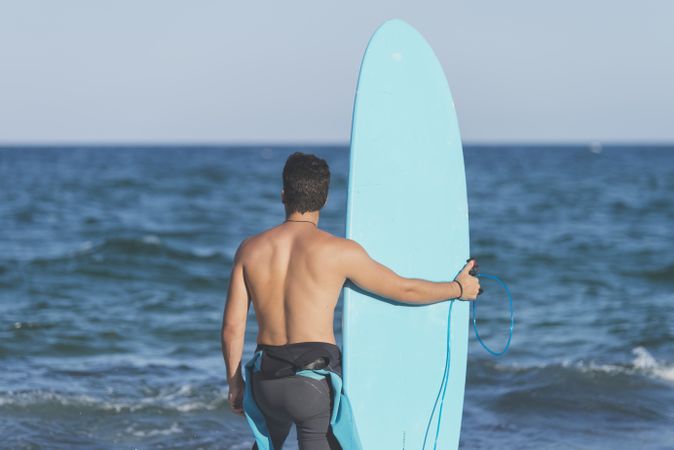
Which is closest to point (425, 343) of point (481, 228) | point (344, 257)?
point (344, 257)

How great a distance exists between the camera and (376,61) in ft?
12.9

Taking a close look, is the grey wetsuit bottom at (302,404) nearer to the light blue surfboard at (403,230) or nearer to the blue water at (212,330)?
the light blue surfboard at (403,230)

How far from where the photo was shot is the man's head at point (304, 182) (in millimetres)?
3055

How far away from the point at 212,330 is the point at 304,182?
5.94 m

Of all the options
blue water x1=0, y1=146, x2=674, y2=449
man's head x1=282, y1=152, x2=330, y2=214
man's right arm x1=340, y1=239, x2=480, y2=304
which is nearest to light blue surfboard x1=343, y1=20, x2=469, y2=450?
man's right arm x1=340, y1=239, x2=480, y2=304

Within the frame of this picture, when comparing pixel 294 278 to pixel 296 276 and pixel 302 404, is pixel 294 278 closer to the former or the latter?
pixel 296 276

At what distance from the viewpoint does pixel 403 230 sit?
3.80m

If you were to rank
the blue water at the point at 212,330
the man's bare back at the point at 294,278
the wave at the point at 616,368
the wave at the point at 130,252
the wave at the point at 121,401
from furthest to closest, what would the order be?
the wave at the point at 130,252
the wave at the point at 616,368
the wave at the point at 121,401
the blue water at the point at 212,330
the man's bare back at the point at 294,278

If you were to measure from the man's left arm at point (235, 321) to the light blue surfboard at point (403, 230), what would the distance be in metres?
0.47

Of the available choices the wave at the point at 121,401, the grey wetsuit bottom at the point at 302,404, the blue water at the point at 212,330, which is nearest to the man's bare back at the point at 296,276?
the grey wetsuit bottom at the point at 302,404

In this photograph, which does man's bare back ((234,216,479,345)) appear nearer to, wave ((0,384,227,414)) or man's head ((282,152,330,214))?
man's head ((282,152,330,214))

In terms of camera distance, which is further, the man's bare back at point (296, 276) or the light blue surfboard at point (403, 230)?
the light blue surfboard at point (403, 230)

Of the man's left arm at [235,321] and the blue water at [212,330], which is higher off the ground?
the man's left arm at [235,321]

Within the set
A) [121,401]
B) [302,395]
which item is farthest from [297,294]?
[121,401]
